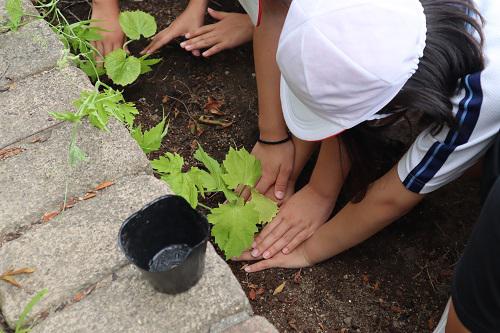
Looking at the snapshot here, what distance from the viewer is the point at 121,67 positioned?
5.98ft

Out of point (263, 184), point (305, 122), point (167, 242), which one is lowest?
point (263, 184)

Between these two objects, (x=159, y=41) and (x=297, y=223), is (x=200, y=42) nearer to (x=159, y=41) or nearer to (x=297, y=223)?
(x=159, y=41)

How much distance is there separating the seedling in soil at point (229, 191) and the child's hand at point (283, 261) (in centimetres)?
11

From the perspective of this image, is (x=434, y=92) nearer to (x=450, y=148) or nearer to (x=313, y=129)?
(x=450, y=148)

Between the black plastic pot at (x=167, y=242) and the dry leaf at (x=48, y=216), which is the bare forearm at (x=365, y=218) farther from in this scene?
the dry leaf at (x=48, y=216)

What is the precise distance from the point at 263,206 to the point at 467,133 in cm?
65

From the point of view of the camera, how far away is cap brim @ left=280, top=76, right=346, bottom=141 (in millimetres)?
1237

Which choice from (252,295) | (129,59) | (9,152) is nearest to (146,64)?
(129,59)

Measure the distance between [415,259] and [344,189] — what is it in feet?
0.96

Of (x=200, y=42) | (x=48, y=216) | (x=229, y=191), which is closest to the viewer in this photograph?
(x=48, y=216)

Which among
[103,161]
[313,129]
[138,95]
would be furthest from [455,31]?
[138,95]

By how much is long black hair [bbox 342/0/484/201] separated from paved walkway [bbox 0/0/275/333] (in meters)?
0.51

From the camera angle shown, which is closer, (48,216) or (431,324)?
(48,216)

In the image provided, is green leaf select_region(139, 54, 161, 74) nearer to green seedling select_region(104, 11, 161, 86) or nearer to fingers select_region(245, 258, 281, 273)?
green seedling select_region(104, 11, 161, 86)
